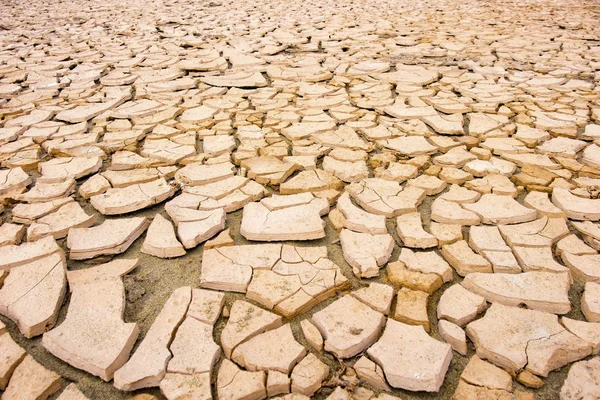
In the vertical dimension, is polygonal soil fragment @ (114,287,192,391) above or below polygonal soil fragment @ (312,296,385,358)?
above

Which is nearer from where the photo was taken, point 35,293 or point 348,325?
point 348,325

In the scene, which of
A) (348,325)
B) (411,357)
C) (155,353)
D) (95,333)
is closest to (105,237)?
(95,333)

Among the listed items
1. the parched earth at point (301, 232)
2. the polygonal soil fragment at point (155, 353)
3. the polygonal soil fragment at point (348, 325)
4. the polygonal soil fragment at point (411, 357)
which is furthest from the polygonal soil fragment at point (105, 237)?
the polygonal soil fragment at point (411, 357)

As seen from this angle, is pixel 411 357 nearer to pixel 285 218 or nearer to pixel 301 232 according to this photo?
pixel 301 232

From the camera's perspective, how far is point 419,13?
20.2ft

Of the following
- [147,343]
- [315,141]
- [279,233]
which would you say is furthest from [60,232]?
[315,141]

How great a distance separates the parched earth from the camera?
1.17 m

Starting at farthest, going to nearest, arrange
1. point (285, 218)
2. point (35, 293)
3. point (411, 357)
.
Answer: point (285, 218) < point (35, 293) < point (411, 357)

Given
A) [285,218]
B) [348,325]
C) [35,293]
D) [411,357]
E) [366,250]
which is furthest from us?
[285,218]

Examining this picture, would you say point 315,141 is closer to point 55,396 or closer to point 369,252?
point 369,252

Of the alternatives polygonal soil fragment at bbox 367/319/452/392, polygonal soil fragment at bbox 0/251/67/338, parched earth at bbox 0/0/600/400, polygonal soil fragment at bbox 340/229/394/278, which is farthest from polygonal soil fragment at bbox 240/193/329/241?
polygonal soil fragment at bbox 0/251/67/338

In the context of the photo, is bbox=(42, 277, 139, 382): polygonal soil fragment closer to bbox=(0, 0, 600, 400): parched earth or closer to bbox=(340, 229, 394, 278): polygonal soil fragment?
bbox=(0, 0, 600, 400): parched earth

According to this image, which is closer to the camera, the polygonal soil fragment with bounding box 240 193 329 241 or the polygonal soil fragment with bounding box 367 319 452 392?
the polygonal soil fragment with bounding box 367 319 452 392

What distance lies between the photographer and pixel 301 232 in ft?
5.53
